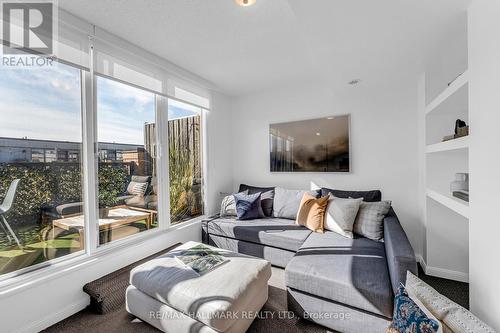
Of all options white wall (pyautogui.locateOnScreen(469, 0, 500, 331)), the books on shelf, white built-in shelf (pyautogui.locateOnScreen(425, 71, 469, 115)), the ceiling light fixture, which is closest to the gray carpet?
the books on shelf

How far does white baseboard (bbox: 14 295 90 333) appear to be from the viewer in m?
1.68

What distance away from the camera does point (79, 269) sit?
6.47 ft

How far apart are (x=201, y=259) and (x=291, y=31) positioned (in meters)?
2.30

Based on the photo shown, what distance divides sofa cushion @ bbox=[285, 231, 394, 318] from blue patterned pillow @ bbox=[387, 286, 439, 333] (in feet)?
0.57

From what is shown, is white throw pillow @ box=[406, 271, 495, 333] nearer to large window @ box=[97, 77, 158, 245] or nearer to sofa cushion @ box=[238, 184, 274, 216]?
sofa cushion @ box=[238, 184, 274, 216]

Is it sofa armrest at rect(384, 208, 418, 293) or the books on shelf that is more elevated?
sofa armrest at rect(384, 208, 418, 293)

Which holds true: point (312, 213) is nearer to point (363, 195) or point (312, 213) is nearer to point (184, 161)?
point (363, 195)

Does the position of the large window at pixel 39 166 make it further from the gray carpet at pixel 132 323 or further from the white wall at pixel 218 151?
the white wall at pixel 218 151

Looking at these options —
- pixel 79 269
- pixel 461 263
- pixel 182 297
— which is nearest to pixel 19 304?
pixel 79 269

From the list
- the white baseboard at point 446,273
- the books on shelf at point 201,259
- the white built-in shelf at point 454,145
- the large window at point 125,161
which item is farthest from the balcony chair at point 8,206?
the white baseboard at point 446,273

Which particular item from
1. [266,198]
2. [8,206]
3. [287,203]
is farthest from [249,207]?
[8,206]

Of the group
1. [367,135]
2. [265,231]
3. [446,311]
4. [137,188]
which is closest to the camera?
[446,311]

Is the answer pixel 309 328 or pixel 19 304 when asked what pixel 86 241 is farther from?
pixel 309 328

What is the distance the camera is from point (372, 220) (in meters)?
2.36
